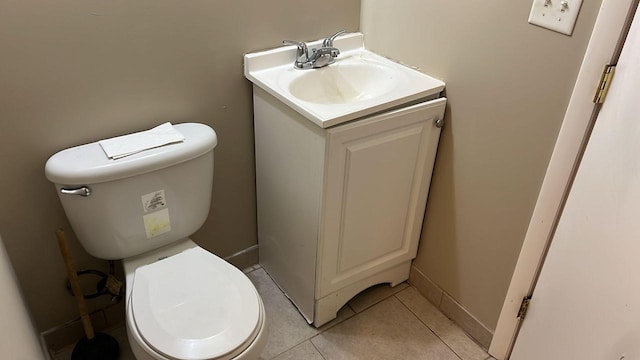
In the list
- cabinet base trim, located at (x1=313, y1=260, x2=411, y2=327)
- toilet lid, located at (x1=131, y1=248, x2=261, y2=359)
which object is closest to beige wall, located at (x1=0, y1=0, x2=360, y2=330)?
toilet lid, located at (x1=131, y1=248, x2=261, y2=359)

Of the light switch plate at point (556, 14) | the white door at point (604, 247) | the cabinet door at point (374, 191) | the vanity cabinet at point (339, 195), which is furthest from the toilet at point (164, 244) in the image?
the light switch plate at point (556, 14)

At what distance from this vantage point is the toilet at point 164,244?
1.25 metres

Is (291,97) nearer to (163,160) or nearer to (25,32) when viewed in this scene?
(163,160)

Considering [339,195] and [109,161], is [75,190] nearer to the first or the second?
Answer: [109,161]

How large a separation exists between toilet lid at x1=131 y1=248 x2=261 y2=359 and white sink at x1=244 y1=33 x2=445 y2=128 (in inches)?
20.9

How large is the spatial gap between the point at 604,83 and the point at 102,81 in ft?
4.37

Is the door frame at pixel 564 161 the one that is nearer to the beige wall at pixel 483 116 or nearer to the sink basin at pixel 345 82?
the beige wall at pixel 483 116

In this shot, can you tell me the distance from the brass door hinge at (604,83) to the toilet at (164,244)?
102cm

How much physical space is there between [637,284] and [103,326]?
1674 millimetres

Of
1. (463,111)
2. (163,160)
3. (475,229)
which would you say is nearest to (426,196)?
(475,229)

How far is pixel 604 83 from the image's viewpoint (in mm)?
1163

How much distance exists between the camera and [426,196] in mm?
1779

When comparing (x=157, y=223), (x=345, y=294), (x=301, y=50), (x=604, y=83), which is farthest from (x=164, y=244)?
(x=604, y=83)

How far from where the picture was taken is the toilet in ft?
4.09
